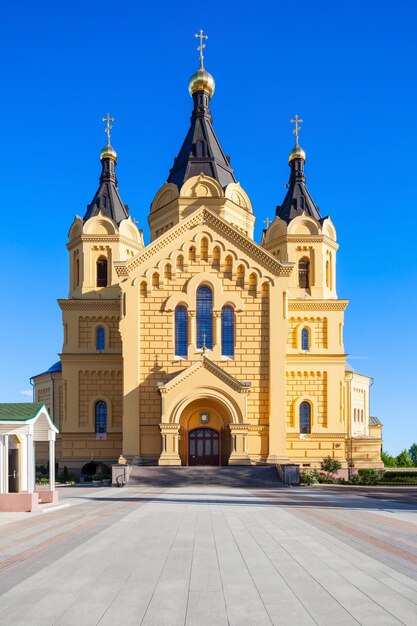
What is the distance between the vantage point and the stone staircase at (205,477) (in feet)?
112

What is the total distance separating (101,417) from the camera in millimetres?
43000

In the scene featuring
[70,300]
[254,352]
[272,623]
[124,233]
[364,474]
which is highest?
[124,233]

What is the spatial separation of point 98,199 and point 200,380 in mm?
16038

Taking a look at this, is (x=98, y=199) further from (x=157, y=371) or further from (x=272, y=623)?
(x=272, y=623)

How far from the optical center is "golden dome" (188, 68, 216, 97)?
49.3 m

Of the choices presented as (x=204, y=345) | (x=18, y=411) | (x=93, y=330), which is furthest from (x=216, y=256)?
(x=18, y=411)

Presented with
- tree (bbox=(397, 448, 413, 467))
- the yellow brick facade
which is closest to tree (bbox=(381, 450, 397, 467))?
tree (bbox=(397, 448, 413, 467))

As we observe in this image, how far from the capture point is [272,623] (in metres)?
7.35

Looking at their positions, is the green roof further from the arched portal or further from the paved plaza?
the arched portal

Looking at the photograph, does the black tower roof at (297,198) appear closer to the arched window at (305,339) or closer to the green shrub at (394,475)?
the arched window at (305,339)

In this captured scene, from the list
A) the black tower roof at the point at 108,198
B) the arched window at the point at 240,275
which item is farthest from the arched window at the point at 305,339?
the black tower roof at the point at 108,198

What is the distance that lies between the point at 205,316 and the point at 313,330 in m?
7.38

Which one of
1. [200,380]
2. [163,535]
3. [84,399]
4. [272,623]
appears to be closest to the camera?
[272,623]

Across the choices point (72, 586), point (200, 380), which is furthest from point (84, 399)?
point (72, 586)
